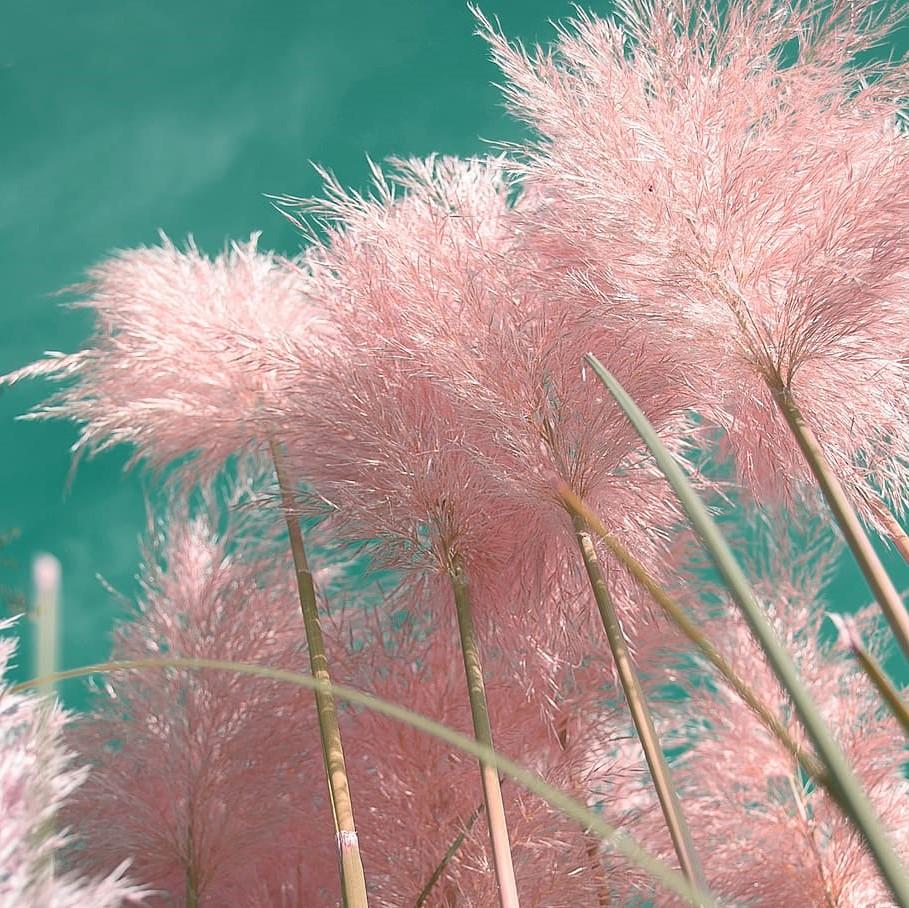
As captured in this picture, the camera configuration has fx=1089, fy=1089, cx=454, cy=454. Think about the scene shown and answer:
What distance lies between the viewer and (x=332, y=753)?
1.42 meters

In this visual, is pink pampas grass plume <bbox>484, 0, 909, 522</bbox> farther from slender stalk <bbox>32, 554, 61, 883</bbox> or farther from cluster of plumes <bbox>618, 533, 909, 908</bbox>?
slender stalk <bbox>32, 554, 61, 883</bbox>

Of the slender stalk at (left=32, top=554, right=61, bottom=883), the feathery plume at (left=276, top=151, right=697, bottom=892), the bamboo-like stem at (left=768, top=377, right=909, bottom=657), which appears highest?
the feathery plume at (left=276, top=151, right=697, bottom=892)

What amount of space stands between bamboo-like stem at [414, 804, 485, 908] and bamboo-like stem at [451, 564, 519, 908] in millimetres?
230

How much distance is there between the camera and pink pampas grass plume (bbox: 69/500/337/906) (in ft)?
6.63

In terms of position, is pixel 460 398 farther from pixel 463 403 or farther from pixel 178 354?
pixel 178 354

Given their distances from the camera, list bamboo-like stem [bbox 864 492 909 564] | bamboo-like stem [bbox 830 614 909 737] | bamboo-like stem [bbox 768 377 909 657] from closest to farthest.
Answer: bamboo-like stem [bbox 830 614 909 737] < bamboo-like stem [bbox 768 377 909 657] < bamboo-like stem [bbox 864 492 909 564]

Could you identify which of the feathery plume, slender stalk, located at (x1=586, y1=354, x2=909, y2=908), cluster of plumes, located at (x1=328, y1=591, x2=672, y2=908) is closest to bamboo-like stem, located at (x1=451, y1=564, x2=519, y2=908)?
the feathery plume

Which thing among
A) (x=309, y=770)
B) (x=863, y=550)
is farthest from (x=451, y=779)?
(x=863, y=550)

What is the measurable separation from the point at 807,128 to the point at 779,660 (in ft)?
3.98

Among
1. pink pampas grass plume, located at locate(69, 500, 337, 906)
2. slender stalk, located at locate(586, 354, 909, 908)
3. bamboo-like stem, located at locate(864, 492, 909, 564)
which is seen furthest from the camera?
pink pampas grass plume, located at locate(69, 500, 337, 906)

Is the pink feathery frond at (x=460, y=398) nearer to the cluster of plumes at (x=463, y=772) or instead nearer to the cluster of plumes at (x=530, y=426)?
the cluster of plumes at (x=530, y=426)

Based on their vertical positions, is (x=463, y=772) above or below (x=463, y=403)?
below

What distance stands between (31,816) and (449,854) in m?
1.22

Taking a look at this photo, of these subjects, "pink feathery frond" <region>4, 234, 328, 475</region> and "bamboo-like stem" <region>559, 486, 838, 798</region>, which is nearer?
"bamboo-like stem" <region>559, 486, 838, 798</region>
